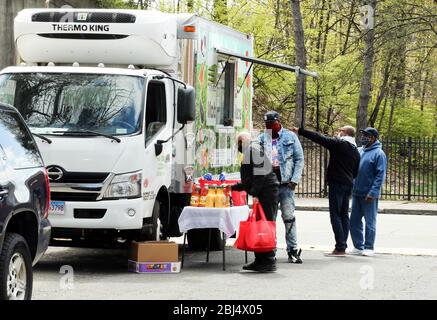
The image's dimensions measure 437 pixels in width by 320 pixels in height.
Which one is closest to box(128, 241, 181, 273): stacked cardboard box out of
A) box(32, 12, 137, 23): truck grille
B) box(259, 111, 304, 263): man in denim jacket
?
box(259, 111, 304, 263): man in denim jacket

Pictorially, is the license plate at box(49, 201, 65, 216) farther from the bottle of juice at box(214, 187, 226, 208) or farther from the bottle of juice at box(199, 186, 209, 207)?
the bottle of juice at box(214, 187, 226, 208)

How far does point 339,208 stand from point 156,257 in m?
3.39

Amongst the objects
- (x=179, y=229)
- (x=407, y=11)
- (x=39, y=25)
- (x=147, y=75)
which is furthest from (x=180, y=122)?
(x=407, y=11)

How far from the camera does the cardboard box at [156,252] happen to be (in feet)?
37.0

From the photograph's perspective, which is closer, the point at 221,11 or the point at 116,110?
the point at 116,110

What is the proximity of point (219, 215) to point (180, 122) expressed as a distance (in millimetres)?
1286

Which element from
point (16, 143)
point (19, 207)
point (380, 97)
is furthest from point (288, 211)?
point (380, 97)

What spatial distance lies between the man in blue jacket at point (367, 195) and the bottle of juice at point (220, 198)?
110 inches

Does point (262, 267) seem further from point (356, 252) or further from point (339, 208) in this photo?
point (356, 252)

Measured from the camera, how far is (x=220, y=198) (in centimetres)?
1183

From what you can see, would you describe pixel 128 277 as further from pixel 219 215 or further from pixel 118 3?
pixel 118 3

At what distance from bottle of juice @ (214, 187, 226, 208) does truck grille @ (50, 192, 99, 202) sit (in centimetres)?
166

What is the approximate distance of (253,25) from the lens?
109 ft

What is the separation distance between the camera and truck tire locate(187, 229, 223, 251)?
45.9 feet
